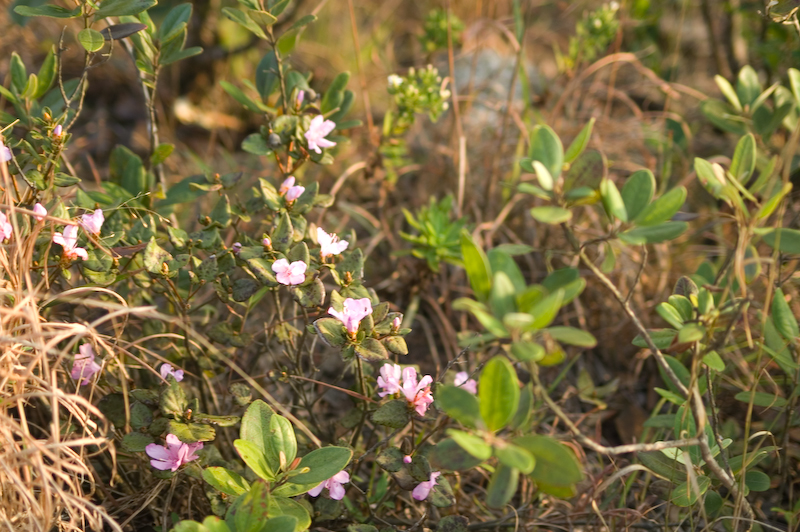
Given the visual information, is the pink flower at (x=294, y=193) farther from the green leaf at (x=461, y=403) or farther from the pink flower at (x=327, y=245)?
the green leaf at (x=461, y=403)

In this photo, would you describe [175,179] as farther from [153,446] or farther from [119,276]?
[153,446]

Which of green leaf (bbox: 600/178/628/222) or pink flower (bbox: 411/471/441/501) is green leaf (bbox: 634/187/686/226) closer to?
green leaf (bbox: 600/178/628/222)

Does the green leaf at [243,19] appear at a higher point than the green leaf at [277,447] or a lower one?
higher

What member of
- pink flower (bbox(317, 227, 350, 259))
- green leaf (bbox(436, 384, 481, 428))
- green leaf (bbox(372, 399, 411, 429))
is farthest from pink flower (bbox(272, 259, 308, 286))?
green leaf (bbox(436, 384, 481, 428))

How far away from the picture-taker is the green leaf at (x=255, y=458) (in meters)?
0.99

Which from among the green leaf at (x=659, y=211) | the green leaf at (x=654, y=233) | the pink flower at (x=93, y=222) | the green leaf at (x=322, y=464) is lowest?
the green leaf at (x=322, y=464)

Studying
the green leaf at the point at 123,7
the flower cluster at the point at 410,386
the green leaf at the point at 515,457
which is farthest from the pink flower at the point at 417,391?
the green leaf at the point at 123,7

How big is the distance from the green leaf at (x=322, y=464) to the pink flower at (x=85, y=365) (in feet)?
1.39

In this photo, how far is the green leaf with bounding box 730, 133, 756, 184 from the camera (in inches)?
42.6

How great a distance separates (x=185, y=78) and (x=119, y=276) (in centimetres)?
189

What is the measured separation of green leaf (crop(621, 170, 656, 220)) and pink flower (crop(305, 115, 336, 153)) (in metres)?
0.60

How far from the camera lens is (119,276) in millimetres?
1167

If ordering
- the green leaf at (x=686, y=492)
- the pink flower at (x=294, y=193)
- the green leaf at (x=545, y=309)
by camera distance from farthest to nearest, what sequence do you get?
the pink flower at (x=294, y=193) → the green leaf at (x=686, y=492) → the green leaf at (x=545, y=309)

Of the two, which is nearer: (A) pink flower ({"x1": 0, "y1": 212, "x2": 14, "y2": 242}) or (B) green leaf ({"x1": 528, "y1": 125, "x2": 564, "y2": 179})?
(B) green leaf ({"x1": 528, "y1": 125, "x2": 564, "y2": 179})
